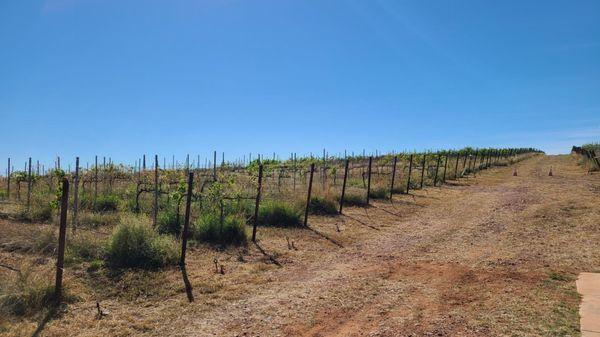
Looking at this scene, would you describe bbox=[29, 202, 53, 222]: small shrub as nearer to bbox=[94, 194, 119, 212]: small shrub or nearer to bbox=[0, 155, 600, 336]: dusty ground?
bbox=[0, 155, 600, 336]: dusty ground

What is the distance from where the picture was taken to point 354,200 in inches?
658

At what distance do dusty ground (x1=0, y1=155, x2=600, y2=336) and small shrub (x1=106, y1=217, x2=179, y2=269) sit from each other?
Answer: 0.44 metres

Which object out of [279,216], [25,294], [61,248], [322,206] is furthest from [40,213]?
[322,206]

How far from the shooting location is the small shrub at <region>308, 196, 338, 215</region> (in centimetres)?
1466

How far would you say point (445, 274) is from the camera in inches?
298

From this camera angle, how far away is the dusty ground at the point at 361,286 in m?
5.39

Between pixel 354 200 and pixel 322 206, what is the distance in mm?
2287

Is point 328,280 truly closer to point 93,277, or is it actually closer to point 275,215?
point 93,277

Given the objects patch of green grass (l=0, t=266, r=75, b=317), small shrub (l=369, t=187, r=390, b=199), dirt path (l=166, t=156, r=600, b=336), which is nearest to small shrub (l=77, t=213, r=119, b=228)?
patch of green grass (l=0, t=266, r=75, b=317)

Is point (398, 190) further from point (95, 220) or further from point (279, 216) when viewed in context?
point (95, 220)

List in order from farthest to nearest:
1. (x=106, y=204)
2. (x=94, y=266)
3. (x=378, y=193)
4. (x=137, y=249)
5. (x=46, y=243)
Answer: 1. (x=378, y=193)
2. (x=106, y=204)
3. (x=46, y=243)
4. (x=137, y=249)
5. (x=94, y=266)

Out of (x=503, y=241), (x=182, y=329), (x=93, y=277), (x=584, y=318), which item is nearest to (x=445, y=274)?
(x=584, y=318)

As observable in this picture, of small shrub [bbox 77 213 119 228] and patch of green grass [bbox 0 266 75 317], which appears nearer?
patch of green grass [bbox 0 266 75 317]

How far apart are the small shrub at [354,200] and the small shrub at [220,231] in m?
7.00
